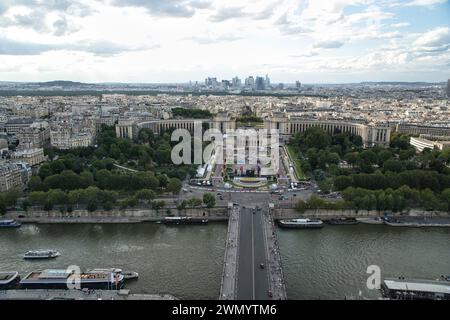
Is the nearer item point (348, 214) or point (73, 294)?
point (73, 294)

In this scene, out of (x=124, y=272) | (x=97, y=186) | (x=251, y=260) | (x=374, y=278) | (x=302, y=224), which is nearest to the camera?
(x=374, y=278)

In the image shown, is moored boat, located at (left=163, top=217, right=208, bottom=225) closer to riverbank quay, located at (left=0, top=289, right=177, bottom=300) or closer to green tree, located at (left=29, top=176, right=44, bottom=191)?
riverbank quay, located at (left=0, top=289, right=177, bottom=300)

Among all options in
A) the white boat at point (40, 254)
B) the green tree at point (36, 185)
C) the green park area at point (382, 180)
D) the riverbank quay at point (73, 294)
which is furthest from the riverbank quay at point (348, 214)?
the green tree at point (36, 185)

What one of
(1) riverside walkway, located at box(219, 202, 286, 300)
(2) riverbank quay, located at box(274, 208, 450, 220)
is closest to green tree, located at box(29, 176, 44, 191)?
(1) riverside walkway, located at box(219, 202, 286, 300)

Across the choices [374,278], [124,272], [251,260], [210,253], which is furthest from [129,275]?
[374,278]

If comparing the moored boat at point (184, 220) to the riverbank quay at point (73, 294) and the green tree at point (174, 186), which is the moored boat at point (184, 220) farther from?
the riverbank quay at point (73, 294)

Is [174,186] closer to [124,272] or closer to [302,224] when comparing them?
[302,224]
